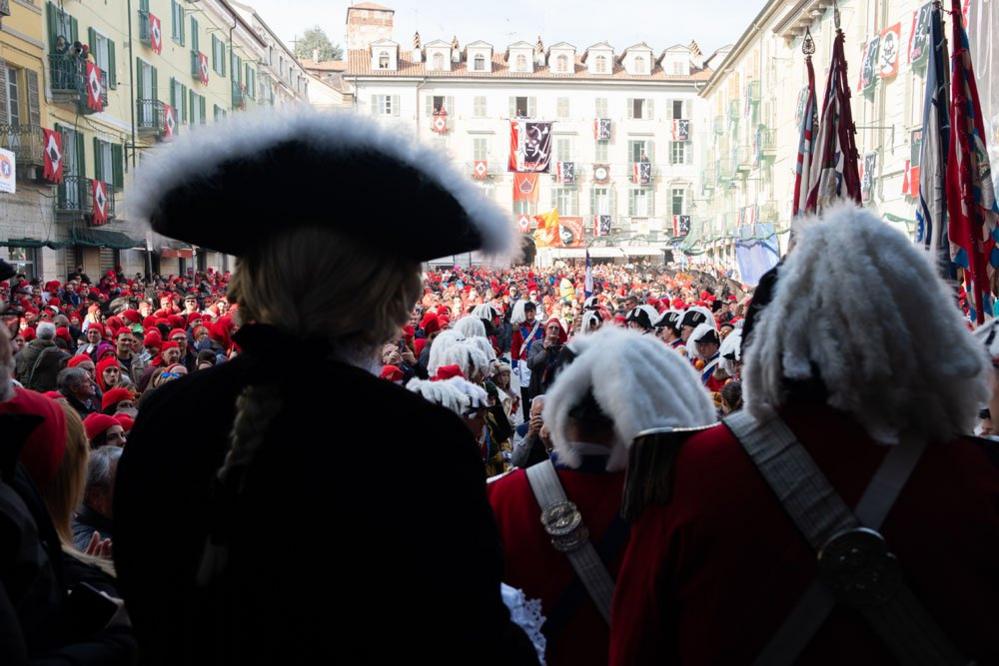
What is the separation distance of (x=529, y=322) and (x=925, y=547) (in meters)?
13.3

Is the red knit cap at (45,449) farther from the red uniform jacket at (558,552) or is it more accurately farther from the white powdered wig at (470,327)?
the white powdered wig at (470,327)

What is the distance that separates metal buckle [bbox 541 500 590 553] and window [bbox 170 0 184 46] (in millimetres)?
39993

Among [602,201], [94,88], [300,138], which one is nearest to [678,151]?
[602,201]

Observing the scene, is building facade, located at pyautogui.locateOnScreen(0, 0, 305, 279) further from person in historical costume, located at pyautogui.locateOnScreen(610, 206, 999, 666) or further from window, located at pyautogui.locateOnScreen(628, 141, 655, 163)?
window, located at pyautogui.locateOnScreen(628, 141, 655, 163)

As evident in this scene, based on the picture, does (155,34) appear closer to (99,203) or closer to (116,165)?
(116,165)

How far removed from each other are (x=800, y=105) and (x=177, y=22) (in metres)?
24.9

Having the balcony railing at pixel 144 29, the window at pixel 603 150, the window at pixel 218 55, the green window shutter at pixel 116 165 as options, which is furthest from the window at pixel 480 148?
the green window shutter at pixel 116 165

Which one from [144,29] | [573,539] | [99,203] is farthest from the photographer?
[144,29]

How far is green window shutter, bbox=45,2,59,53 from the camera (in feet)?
88.0

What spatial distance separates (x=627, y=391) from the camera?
2764mm

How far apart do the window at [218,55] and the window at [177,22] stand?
475 centimetres

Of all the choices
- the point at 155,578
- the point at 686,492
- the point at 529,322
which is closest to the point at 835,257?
the point at 686,492

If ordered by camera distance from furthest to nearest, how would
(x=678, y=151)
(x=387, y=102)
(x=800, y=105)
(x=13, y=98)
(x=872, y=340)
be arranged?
(x=678, y=151) → (x=387, y=102) → (x=800, y=105) → (x=13, y=98) → (x=872, y=340)

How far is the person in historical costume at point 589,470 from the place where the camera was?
2.50 meters
